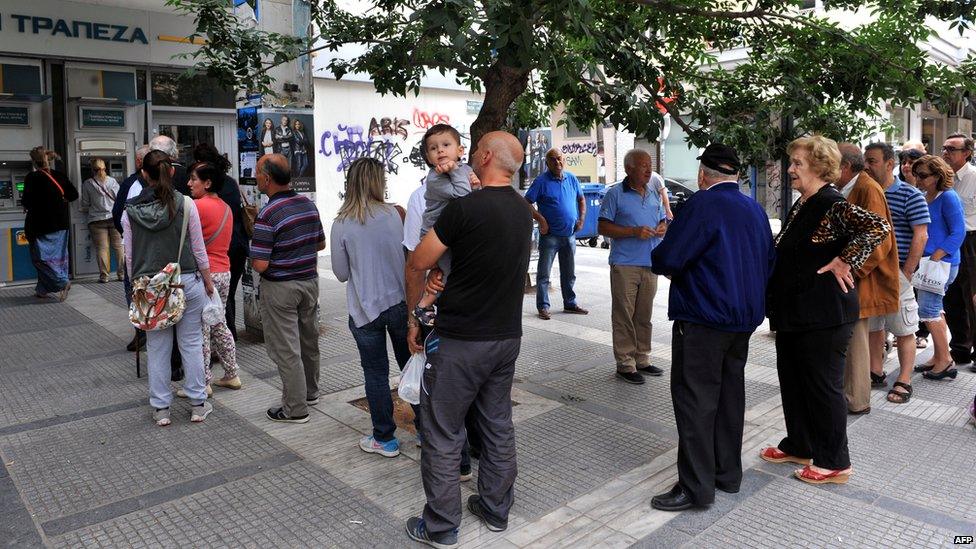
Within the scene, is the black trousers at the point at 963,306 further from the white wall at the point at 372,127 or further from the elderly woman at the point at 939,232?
the white wall at the point at 372,127

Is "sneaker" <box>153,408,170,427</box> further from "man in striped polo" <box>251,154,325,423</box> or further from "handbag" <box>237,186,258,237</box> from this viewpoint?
→ "handbag" <box>237,186,258,237</box>

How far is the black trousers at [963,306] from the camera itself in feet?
22.1

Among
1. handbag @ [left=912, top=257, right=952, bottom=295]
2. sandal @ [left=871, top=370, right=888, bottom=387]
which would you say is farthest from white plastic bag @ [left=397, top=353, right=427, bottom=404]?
handbag @ [left=912, top=257, right=952, bottom=295]

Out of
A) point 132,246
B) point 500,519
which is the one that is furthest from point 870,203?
point 132,246

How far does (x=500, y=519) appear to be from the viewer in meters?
3.57

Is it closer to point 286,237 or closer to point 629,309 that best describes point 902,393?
point 629,309

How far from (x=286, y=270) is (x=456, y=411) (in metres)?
1.98

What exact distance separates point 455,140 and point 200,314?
2.32 meters

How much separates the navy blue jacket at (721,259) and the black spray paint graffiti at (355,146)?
9467mm

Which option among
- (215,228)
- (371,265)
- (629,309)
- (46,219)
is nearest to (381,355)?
(371,265)

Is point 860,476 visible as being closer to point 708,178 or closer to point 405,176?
point 708,178

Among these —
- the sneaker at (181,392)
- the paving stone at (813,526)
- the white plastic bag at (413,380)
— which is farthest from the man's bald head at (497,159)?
A: the sneaker at (181,392)

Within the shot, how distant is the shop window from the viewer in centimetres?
1127

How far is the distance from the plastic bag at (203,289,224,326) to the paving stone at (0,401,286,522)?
2.14ft
